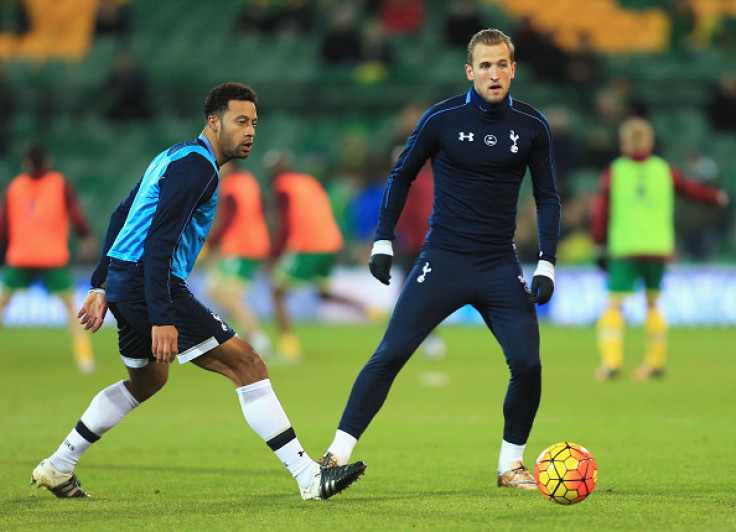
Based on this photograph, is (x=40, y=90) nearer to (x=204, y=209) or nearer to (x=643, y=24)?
(x=643, y=24)

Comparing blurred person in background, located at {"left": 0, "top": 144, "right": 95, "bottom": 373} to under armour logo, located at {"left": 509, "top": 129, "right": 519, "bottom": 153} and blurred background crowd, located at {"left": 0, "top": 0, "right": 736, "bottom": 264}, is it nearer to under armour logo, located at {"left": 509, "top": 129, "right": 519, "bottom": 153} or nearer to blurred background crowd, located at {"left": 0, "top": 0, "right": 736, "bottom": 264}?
under armour logo, located at {"left": 509, "top": 129, "right": 519, "bottom": 153}

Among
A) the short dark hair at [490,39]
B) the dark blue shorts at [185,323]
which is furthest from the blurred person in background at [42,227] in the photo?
the short dark hair at [490,39]

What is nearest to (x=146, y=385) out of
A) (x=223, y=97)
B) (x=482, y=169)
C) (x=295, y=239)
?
(x=223, y=97)

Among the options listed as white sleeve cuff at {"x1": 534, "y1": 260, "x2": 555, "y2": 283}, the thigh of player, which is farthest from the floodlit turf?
white sleeve cuff at {"x1": 534, "y1": 260, "x2": 555, "y2": 283}

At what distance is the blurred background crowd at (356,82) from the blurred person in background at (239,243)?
19.8 ft

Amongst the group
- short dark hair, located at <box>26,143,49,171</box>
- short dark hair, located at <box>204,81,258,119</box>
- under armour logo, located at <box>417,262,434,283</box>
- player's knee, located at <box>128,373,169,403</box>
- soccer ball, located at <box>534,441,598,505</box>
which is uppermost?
short dark hair, located at <box>26,143,49,171</box>

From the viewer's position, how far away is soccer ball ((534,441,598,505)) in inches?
214

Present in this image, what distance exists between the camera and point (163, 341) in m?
5.36

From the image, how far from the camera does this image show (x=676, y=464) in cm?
686

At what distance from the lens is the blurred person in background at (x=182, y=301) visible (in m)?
5.38

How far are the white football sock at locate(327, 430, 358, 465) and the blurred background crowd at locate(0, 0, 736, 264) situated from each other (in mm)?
14438

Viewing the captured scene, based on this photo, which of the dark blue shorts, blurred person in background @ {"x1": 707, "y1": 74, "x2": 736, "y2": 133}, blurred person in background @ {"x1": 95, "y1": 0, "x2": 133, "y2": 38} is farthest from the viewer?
blurred person in background @ {"x1": 95, "y1": 0, "x2": 133, "y2": 38}

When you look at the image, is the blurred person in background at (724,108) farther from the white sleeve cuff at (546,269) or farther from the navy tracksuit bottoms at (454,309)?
the navy tracksuit bottoms at (454,309)

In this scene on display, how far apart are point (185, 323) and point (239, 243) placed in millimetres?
9072
